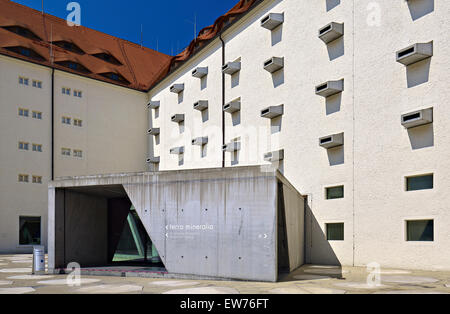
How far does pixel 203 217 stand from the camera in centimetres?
1353

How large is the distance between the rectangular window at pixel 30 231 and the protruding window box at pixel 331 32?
81.6 feet

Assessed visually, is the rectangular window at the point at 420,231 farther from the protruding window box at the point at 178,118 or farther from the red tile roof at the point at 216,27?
the protruding window box at the point at 178,118

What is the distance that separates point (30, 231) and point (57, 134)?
25.3 feet

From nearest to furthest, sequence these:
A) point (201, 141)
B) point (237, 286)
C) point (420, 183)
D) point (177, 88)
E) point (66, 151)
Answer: point (237, 286) < point (420, 183) < point (201, 141) < point (177, 88) < point (66, 151)

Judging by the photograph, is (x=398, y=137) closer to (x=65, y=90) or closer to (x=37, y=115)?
(x=37, y=115)

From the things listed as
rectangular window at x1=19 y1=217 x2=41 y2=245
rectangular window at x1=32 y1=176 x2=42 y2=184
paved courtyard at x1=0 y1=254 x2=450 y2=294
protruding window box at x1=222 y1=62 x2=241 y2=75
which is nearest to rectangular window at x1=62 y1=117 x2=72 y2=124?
rectangular window at x1=32 y1=176 x2=42 y2=184

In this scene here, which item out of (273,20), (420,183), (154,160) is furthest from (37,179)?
(420,183)

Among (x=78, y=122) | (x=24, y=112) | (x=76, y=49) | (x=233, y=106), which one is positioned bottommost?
(x=233, y=106)

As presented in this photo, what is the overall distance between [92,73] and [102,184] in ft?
85.9

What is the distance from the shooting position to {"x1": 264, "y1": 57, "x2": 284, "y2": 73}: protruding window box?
2402 centimetres

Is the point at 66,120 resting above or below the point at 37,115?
below

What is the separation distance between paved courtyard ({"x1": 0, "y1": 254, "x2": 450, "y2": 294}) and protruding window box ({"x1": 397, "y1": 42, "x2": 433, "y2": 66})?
7.98m

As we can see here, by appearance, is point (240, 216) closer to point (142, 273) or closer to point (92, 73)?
point (142, 273)

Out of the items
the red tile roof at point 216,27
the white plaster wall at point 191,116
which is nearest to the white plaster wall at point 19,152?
the white plaster wall at point 191,116
